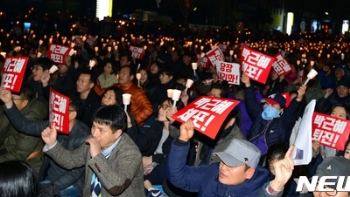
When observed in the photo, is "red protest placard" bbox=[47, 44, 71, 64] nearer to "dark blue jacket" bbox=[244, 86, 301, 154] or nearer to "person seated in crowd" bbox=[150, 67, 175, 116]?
"person seated in crowd" bbox=[150, 67, 175, 116]

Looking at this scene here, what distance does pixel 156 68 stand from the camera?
12.0m

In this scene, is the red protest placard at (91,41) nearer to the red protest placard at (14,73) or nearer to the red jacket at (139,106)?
the red jacket at (139,106)

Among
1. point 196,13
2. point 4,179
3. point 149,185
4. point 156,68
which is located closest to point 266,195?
point 4,179

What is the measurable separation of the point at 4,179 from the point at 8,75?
4.48 m

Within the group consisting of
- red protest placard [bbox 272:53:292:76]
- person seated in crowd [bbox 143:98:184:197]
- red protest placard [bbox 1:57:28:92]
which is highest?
red protest placard [bbox 1:57:28:92]

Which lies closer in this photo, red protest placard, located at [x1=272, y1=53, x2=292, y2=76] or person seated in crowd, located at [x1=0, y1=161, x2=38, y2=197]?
person seated in crowd, located at [x1=0, y1=161, x2=38, y2=197]

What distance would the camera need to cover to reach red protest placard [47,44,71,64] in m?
12.0

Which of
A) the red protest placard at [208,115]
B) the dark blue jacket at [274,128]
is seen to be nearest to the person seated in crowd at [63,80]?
the dark blue jacket at [274,128]

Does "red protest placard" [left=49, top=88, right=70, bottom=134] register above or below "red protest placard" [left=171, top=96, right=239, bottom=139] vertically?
below

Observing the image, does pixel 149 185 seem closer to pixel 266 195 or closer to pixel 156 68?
pixel 266 195

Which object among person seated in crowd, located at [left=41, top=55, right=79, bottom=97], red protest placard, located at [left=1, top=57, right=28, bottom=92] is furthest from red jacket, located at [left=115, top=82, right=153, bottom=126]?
red protest placard, located at [left=1, top=57, right=28, bottom=92]

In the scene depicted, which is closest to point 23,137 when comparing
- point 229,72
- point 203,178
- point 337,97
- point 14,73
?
point 14,73

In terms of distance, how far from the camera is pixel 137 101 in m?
8.41

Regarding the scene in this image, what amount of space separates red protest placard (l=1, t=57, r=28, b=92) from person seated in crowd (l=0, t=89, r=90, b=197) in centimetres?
91
